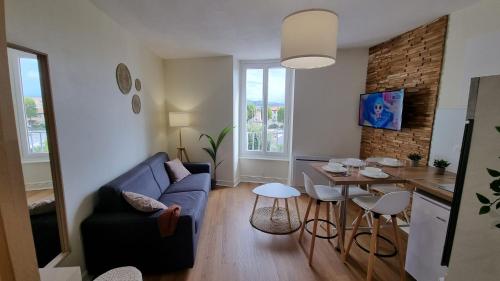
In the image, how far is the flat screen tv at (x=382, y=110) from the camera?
8.45 ft

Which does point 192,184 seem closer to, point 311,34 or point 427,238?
point 311,34

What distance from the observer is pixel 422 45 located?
7.93 feet

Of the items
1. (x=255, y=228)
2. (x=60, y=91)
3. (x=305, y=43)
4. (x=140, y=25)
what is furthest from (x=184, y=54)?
(x=255, y=228)

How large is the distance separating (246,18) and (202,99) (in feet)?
6.42

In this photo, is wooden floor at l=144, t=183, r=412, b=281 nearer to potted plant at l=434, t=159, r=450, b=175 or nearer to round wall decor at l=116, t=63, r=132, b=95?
potted plant at l=434, t=159, r=450, b=175

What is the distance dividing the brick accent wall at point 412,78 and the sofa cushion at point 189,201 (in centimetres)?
263

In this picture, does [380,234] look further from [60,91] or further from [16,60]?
[16,60]

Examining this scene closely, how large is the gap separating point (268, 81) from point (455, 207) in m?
3.53

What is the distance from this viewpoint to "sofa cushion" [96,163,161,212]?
2014 mm

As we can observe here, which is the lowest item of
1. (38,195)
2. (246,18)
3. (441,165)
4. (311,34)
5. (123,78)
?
(38,195)

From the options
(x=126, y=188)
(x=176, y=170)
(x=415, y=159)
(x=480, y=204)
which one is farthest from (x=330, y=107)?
(x=126, y=188)

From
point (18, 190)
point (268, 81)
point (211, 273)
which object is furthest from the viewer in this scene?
point (268, 81)

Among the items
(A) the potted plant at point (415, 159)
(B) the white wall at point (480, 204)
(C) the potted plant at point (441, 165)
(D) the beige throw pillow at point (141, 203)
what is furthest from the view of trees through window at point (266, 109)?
(B) the white wall at point (480, 204)

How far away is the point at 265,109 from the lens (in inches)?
165
